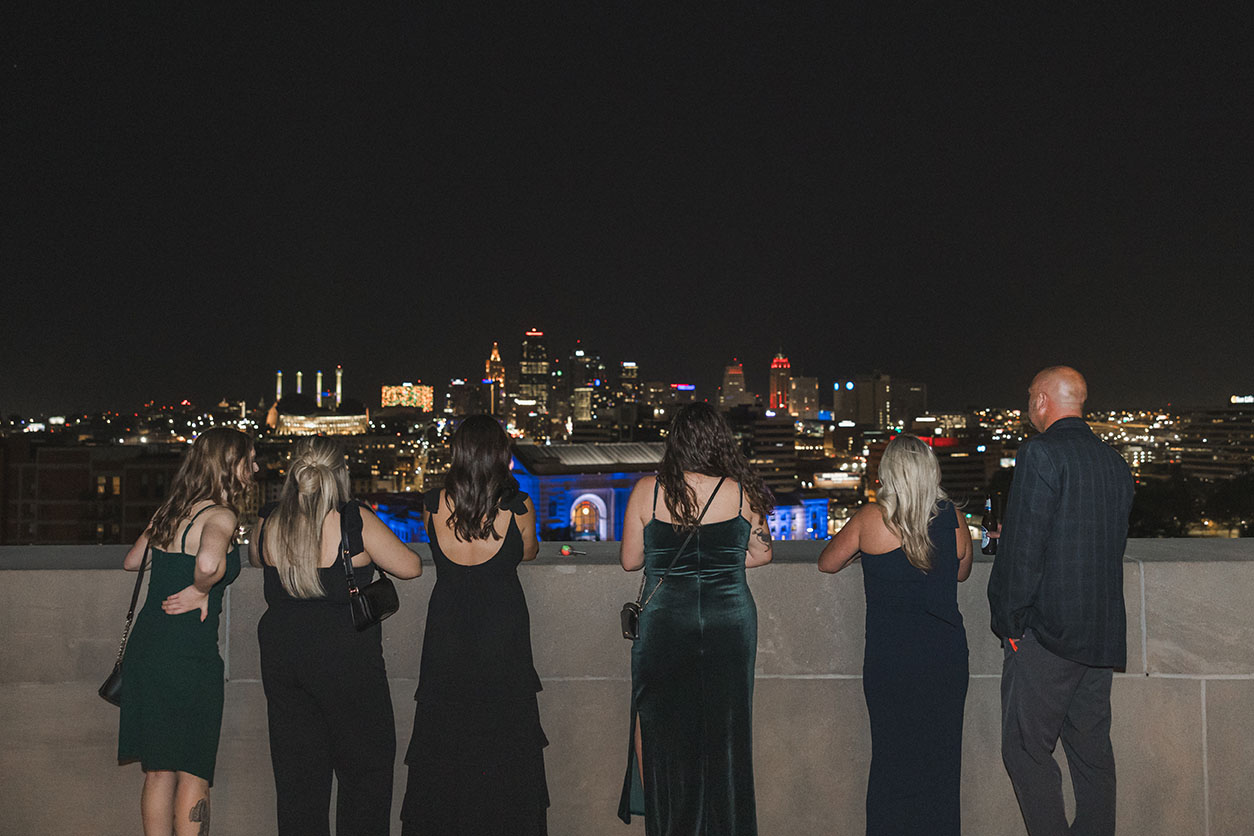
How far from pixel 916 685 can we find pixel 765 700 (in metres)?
0.76

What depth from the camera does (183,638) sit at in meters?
3.18

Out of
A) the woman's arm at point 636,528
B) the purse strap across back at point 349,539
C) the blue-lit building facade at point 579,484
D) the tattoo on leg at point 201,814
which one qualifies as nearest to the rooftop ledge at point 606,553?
the woman's arm at point 636,528

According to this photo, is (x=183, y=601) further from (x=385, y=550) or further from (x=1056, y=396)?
(x=1056, y=396)

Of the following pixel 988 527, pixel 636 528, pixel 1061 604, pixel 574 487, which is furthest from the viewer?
pixel 574 487

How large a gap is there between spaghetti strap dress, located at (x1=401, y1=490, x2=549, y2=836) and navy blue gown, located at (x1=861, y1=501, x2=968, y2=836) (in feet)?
4.22

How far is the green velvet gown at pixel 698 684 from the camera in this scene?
3182 mm

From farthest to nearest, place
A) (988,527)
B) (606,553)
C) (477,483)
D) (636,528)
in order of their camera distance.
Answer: (606,553)
(988,527)
(636,528)
(477,483)

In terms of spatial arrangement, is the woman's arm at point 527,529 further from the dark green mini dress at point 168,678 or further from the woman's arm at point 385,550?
the dark green mini dress at point 168,678

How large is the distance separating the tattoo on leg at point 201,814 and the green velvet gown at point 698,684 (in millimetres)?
1632

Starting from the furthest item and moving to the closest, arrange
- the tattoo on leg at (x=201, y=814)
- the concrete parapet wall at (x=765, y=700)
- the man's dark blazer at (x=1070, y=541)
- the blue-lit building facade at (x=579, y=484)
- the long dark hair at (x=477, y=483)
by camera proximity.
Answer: the blue-lit building facade at (x=579, y=484)
the concrete parapet wall at (x=765, y=700)
the tattoo on leg at (x=201, y=814)
the long dark hair at (x=477, y=483)
the man's dark blazer at (x=1070, y=541)

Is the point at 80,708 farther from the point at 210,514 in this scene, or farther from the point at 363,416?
the point at 363,416

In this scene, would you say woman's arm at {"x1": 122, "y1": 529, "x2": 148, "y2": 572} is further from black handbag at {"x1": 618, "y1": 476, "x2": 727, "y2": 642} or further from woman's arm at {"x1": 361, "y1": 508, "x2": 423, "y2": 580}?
black handbag at {"x1": 618, "y1": 476, "x2": 727, "y2": 642}

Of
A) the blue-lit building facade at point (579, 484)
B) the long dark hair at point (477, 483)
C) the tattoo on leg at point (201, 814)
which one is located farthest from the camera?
the blue-lit building facade at point (579, 484)

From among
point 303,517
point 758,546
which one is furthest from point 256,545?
point 758,546
